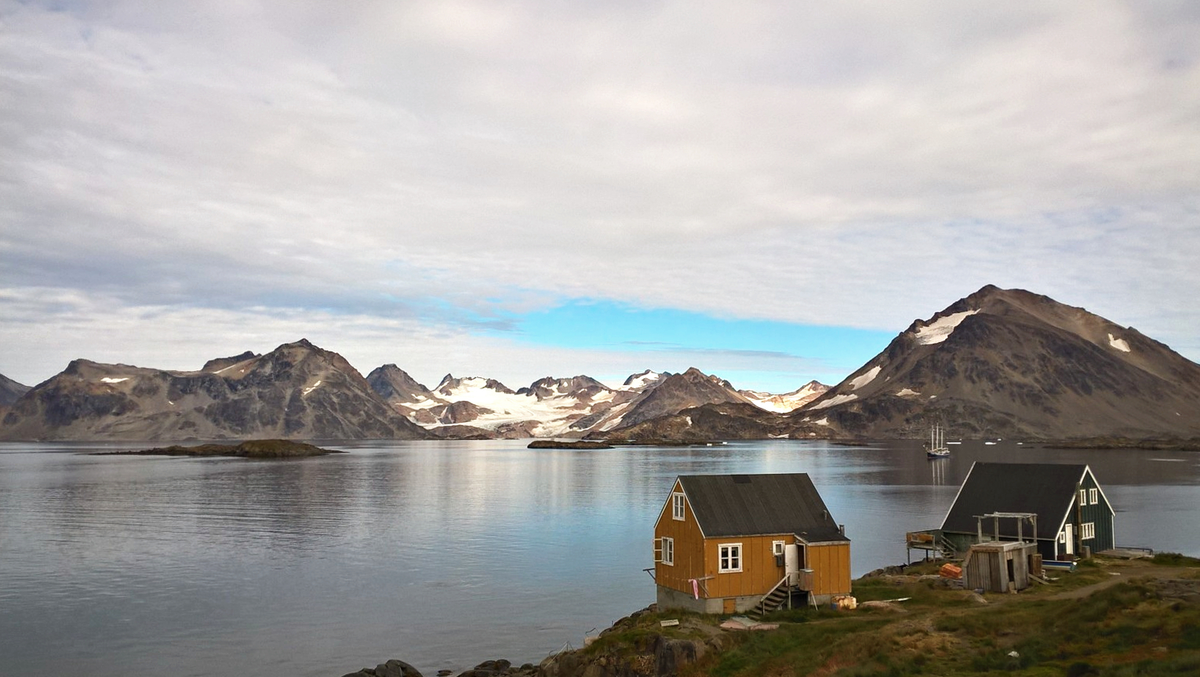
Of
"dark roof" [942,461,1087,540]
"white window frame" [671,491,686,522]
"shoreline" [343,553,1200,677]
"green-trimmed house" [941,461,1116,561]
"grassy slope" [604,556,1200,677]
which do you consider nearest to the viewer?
"grassy slope" [604,556,1200,677]

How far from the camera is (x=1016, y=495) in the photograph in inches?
2165

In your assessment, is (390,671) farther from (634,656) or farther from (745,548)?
(745,548)

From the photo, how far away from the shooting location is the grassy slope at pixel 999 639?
1025 inches

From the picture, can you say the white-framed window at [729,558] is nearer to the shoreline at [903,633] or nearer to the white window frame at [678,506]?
the shoreline at [903,633]

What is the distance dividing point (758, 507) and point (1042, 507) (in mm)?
21005

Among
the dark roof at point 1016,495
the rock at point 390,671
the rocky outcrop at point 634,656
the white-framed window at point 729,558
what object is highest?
the dark roof at point 1016,495

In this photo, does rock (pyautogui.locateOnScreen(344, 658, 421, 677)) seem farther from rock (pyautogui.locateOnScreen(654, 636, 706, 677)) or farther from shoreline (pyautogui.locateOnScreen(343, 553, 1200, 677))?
rock (pyautogui.locateOnScreen(654, 636, 706, 677))

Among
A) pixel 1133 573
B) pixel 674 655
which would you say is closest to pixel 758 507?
pixel 674 655

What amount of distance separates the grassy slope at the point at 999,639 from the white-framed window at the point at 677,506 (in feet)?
22.4

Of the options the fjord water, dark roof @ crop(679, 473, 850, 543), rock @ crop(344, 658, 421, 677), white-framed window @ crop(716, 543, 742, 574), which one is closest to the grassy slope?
white-framed window @ crop(716, 543, 742, 574)

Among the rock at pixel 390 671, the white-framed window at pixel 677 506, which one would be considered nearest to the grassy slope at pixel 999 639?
the white-framed window at pixel 677 506

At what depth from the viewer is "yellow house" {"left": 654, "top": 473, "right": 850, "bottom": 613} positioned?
138 ft

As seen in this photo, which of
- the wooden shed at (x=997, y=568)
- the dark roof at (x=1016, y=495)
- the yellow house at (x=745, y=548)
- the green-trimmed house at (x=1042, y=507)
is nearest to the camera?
the yellow house at (x=745, y=548)

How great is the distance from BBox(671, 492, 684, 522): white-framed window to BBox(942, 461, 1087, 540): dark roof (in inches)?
830
